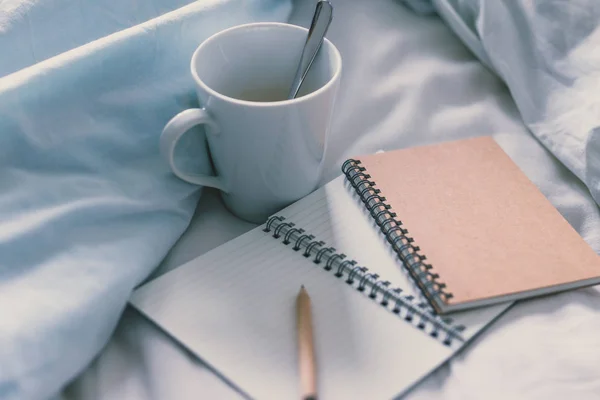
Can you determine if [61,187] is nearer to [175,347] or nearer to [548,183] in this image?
[175,347]

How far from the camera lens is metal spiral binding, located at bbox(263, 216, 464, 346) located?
427mm

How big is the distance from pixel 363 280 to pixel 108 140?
22 centimetres

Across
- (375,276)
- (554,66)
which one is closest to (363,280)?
(375,276)

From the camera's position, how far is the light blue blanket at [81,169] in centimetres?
40

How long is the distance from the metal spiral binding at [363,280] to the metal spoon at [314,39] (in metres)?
0.11

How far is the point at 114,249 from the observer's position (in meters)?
0.45

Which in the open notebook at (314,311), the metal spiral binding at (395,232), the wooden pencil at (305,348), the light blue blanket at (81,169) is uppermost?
the light blue blanket at (81,169)

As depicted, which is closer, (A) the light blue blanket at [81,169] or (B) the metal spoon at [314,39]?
(A) the light blue blanket at [81,169]

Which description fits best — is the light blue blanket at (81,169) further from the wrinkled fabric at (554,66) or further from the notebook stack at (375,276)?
the wrinkled fabric at (554,66)

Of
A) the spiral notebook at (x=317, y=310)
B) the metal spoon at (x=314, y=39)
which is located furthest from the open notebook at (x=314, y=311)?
the metal spoon at (x=314, y=39)

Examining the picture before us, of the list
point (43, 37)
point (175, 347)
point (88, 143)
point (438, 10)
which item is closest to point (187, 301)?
point (175, 347)

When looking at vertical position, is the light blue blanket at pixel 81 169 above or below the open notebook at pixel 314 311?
above

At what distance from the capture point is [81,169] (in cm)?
47

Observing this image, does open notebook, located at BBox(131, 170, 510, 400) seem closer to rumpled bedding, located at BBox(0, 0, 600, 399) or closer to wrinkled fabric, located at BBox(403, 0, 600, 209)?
rumpled bedding, located at BBox(0, 0, 600, 399)
